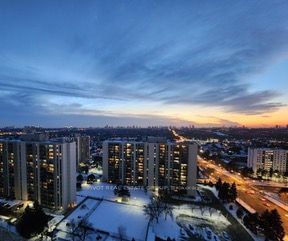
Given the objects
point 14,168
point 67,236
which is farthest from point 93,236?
point 14,168

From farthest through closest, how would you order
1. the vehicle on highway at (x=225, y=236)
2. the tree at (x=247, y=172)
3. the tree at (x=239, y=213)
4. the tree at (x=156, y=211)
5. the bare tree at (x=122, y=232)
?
the tree at (x=247, y=172)
the tree at (x=239, y=213)
the tree at (x=156, y=211)
the vehicle on highway at (x=225, y=236)
the bare tree at (x=122, y=232)

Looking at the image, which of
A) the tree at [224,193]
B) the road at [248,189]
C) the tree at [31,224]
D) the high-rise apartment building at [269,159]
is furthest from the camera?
the high-rise apartment building at [269,159]

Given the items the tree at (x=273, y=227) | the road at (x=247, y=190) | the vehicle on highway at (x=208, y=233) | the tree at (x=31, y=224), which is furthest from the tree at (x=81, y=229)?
the road at (x=247, y=190)

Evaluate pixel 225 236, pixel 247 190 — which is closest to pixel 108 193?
pixel 225 236

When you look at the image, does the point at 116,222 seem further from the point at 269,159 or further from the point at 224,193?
the point at 269,159

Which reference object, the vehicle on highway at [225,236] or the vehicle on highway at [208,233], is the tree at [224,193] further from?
the vehicle on highway at [208,233]

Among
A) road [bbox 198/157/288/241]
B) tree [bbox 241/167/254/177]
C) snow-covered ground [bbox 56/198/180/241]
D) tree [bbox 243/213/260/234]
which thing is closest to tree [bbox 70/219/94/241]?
snow-covered ground [bbox 56/198/180/241]

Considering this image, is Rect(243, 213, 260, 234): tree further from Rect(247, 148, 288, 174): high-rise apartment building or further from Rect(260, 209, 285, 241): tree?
Rect(247, 148, 288, 174): high-rise apartment building
